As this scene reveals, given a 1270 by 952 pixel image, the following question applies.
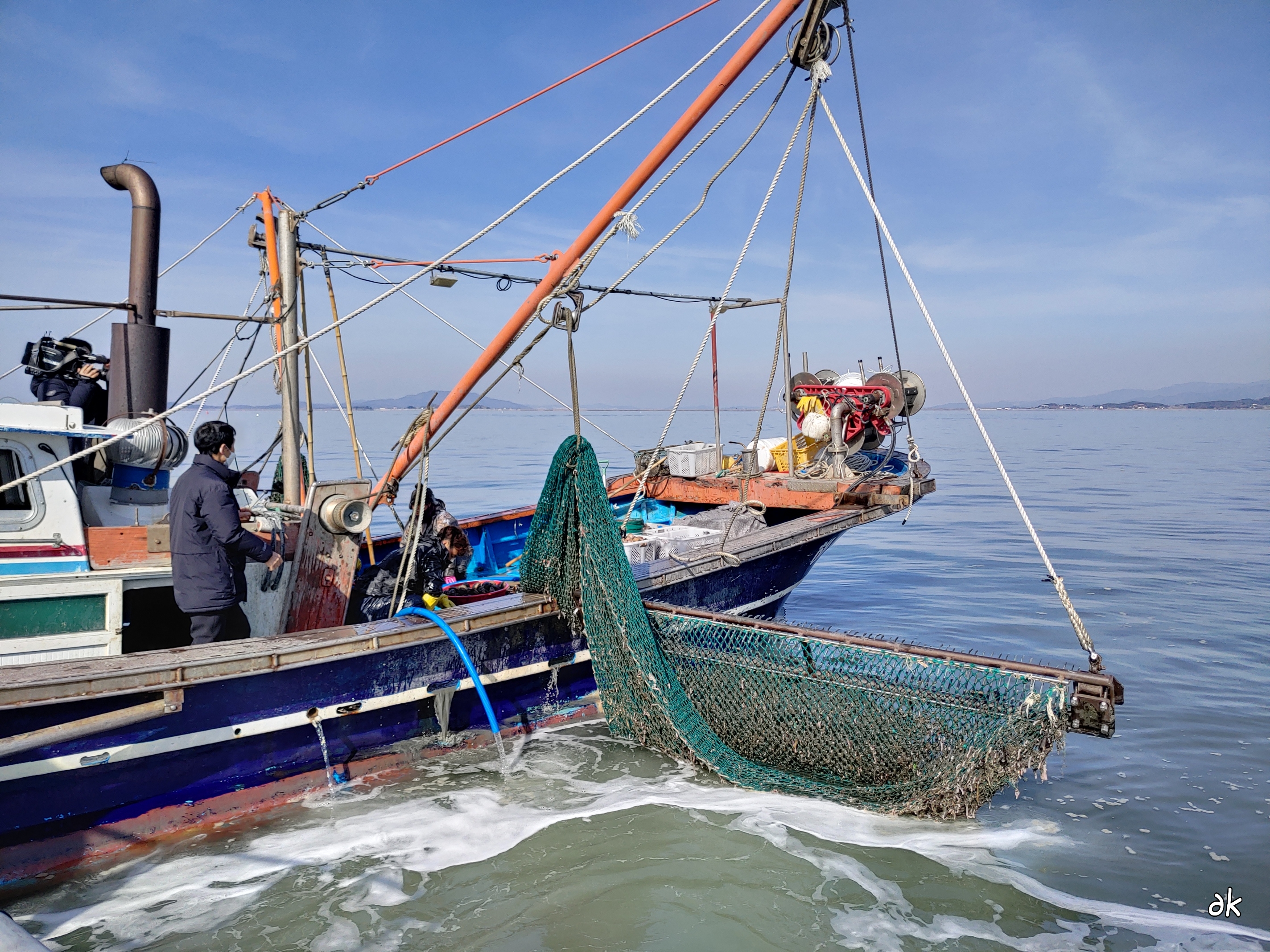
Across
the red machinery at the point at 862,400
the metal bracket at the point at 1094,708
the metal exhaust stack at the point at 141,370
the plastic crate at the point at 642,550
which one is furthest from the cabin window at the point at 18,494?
the red machinery at the point at 862,400

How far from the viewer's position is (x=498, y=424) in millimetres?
101812

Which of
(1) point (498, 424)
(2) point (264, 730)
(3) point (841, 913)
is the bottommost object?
(3) point (841, 913)

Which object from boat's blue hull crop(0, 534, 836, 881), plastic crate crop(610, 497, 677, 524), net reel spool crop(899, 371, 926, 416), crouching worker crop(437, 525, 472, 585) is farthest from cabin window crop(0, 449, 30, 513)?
net reel spool crop(899, 371, 926, 416)

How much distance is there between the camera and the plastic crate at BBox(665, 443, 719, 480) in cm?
1099

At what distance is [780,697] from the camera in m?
4.87

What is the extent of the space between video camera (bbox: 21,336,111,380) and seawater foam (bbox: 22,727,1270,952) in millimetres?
3998

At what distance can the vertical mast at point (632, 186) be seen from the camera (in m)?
5.76

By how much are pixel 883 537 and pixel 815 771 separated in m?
15.0

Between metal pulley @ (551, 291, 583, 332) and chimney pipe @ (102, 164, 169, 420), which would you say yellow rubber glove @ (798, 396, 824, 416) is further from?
chimney pipe @ (102, 164, 169, 420)

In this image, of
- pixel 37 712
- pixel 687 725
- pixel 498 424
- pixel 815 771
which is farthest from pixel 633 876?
Result: pixel 498 424

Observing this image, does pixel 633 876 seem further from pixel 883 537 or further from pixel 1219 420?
pixel 1219 420

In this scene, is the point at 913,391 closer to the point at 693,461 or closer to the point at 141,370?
the point at 693,461

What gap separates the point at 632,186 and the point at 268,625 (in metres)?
4.55

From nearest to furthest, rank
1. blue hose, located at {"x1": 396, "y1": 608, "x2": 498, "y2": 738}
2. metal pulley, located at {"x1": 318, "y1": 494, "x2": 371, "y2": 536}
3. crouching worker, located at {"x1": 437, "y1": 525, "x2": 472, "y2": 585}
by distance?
blue hose, located at {"x1": 396, "y1": 608, "x2": 498, "y2": 738} → metal pulley, located at {"x1": 318, "y1": 494, "x2": 371, "y2": 536} → crouching worker, located at {"x1": 437, "y1": 525, "x2": 472, "y2": 585}
